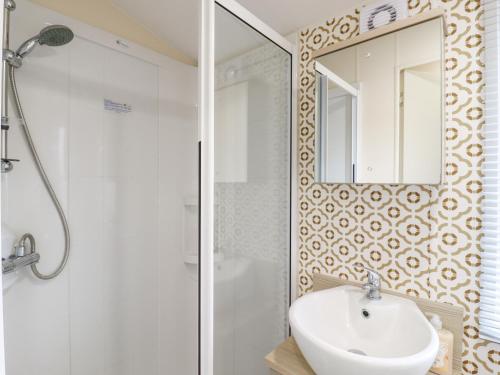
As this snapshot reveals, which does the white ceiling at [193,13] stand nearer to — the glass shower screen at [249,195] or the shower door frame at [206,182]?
the glass shower screen at [249,195]

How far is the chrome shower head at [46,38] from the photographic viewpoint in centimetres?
109

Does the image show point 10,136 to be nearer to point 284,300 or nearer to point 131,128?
point 131,128

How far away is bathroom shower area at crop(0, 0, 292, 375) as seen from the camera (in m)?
1.05

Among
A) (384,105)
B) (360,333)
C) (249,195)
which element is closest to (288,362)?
(360,333)

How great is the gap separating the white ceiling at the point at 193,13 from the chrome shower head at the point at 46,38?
47cm

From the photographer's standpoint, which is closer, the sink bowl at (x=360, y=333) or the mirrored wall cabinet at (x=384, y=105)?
the sink bowl at (x=360, y=333)

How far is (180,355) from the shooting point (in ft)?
5.73

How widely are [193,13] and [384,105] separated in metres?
1.07

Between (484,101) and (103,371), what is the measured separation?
81.7 inches

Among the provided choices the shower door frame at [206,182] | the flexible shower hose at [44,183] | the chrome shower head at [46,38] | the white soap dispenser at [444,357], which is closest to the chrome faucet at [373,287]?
the white soap dispenser at [444,357]

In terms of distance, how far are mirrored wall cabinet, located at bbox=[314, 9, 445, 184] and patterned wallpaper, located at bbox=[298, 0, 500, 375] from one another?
0.08 m

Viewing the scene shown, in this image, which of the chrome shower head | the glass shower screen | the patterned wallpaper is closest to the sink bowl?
the patterned wallpaper

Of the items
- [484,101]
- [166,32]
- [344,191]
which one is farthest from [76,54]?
[484,101]

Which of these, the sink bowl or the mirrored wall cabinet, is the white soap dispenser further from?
the mirrored wall cabinet
